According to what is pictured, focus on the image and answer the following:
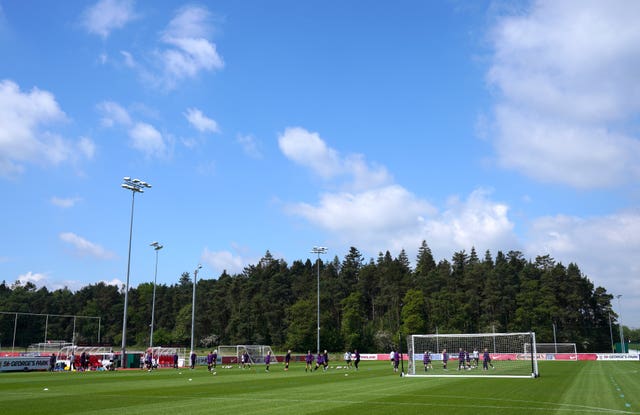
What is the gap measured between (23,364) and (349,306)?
238ft

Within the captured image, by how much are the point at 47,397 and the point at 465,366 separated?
1369 inches

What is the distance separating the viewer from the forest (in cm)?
9950

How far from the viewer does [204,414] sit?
608 inches

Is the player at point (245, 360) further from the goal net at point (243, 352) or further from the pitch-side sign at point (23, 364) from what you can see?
the pitch-side sign at point (23, 364)

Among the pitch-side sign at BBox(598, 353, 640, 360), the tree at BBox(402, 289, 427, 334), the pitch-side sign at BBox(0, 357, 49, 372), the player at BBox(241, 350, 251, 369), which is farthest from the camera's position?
the tree at BBox(402, 289, 427, 334)

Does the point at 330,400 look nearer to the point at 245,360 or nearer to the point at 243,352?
the point at 245,360

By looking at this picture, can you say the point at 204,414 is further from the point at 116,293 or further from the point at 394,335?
the point at 116,293

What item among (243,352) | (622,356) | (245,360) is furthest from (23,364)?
(622,356)

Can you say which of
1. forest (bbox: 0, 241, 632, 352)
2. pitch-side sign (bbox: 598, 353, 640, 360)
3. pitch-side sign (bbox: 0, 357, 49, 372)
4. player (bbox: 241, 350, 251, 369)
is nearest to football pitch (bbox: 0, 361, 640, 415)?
pitch-side sign (bbox: 0, 357, 49, 372)

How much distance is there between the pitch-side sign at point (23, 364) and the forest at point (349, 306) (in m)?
37.6

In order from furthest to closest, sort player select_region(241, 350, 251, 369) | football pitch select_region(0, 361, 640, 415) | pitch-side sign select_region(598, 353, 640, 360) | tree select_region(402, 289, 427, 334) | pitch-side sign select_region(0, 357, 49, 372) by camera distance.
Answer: tree select_region(402, 289, 427, 334) < pitch-side sign select_region(598, 353, 640, 360) < player select_region(241, 350, 251, 369) < pitch-side sign select_region(0, 357, 49, 372) < football pitch select_region(0, 361, 640, 415)

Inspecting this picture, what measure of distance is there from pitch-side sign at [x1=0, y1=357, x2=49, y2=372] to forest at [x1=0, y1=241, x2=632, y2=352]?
123 ft

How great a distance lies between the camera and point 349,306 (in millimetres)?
109625

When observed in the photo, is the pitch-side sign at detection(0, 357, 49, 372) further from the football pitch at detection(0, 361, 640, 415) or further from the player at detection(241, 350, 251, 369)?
the football pitch at detection(0, 361, 640, 415)
